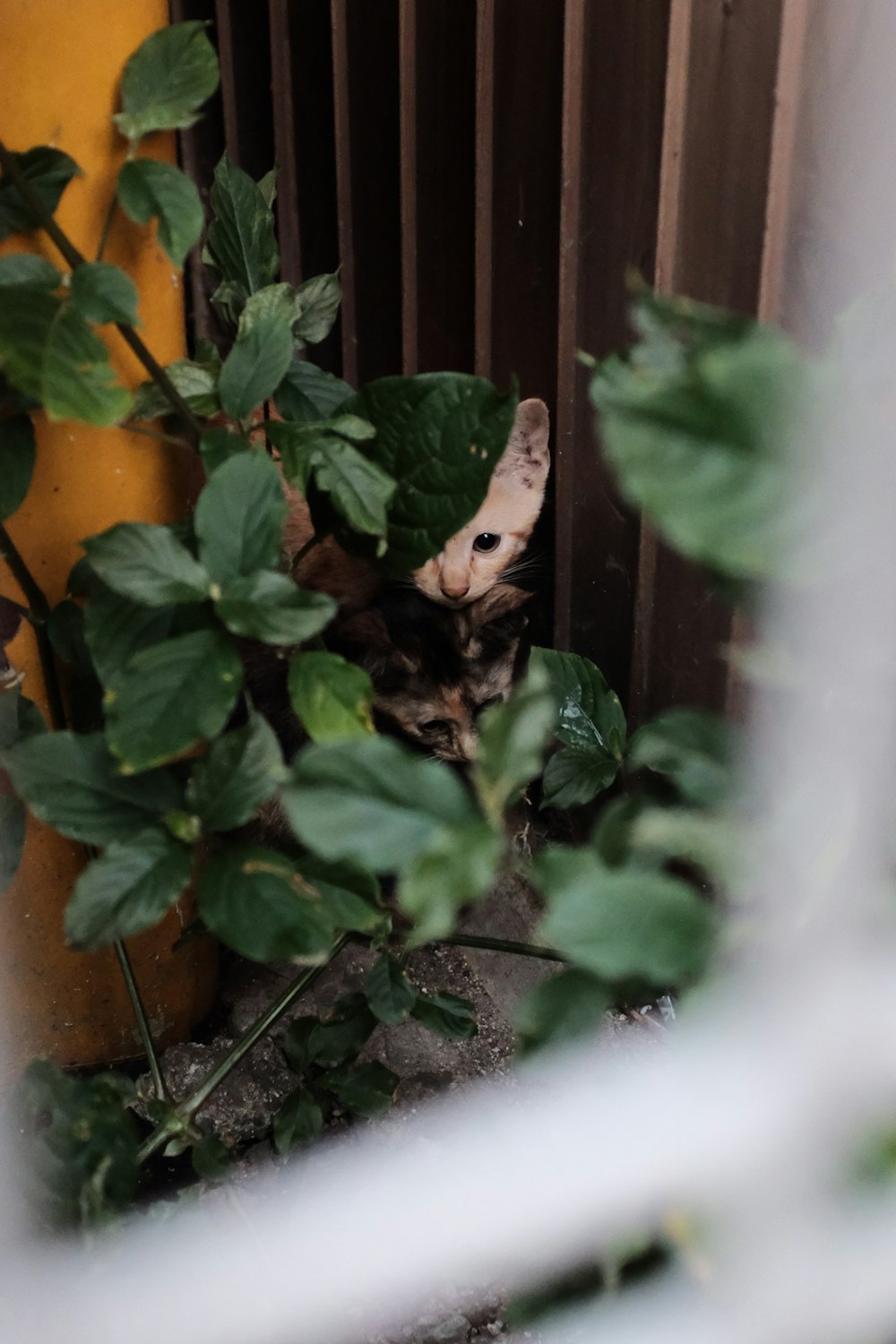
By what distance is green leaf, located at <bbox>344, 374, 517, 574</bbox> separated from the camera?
2.36 ft

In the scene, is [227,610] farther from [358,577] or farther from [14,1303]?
[358,577]

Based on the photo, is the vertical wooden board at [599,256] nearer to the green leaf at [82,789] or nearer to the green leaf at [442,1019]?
the green leaf at [442,1019]

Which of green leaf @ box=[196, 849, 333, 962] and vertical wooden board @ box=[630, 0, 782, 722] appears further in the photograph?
vertical wooden board @ box=[630, 0, 782, 722]

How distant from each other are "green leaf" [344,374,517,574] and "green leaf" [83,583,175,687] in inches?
6.9

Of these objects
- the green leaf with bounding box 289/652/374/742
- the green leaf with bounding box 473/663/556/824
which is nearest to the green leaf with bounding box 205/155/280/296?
the green leaf with bounding box 289/652/374/742

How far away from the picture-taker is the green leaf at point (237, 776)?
0.59 meters

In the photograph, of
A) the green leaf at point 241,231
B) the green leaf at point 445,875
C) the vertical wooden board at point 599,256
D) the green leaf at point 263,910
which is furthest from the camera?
the vertical wooden board at point 599,256

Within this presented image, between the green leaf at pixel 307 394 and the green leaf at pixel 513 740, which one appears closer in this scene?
the green leaf at pixel 513 740

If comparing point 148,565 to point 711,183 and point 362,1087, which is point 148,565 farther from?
point 711,183

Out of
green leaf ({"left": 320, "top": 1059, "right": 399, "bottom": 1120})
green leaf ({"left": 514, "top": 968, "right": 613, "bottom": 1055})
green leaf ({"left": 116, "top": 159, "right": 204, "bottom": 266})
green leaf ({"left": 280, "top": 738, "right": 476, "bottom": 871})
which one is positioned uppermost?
green leaf ({"left": 116, "top": 159, "right": 204, "bottom": 266})

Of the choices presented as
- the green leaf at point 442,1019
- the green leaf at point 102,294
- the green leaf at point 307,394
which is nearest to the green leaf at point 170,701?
the green leaf at point 102,294

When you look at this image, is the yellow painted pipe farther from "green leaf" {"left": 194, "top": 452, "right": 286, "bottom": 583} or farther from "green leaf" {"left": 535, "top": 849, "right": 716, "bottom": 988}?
"green leaf" {"left": 535, "top": 849, "right": 716, "bottom": 988}

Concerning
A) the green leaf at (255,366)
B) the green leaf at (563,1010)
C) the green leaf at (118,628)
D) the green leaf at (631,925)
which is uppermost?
the green leaf at (255,366)

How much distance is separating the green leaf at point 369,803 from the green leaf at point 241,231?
0.64m
